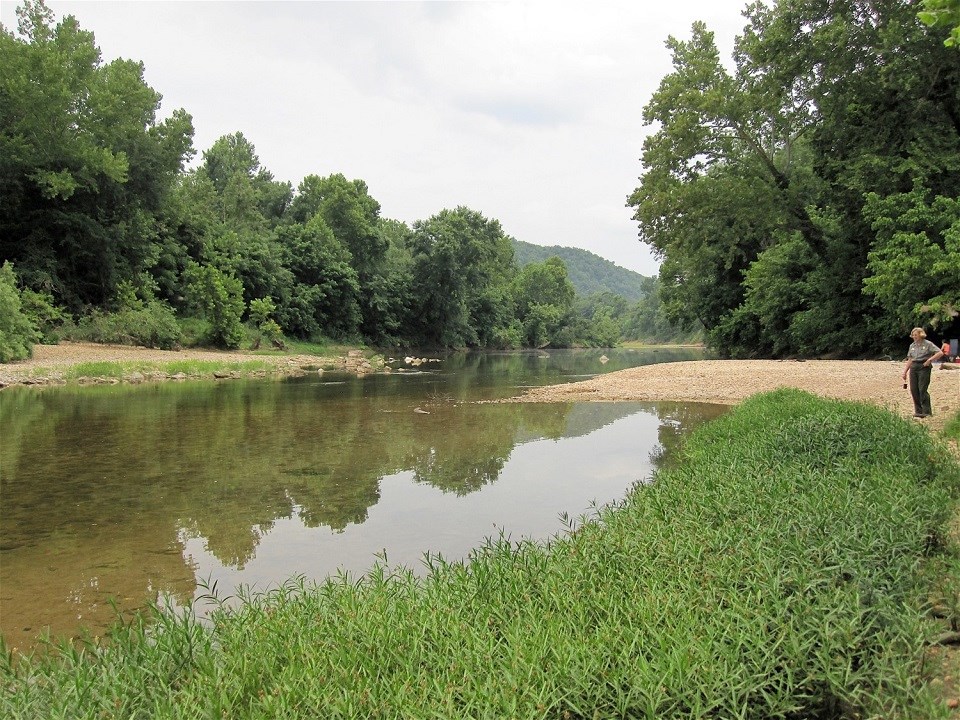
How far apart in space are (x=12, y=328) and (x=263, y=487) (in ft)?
78.2

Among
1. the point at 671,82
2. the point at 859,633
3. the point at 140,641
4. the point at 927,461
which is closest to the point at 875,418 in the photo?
the point at 927,461

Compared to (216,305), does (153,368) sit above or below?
below

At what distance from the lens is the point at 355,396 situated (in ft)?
73.0

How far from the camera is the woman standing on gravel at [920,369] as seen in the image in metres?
12.0

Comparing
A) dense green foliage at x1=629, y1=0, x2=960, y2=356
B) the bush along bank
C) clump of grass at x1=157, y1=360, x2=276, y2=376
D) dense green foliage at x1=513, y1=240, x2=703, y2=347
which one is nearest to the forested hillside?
dense green foliage at x1=629, y1=0, x2=960, y2=356

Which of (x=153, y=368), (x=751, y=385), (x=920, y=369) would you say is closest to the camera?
(x=920, y=369)

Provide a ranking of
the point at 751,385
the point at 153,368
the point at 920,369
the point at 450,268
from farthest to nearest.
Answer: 1. the point at 450,268
2. the point at 153,368
3. the point at 751,385
4. the point at 920,369

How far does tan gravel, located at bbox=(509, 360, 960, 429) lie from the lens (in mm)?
15609

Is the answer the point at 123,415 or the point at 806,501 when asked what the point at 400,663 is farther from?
the point at 123,415

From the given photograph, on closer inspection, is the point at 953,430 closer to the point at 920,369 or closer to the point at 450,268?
the point at 920,369

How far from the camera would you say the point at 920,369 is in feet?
39.9

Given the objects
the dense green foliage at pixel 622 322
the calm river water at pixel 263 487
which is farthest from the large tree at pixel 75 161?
the dense green foliage at pixel 622 322

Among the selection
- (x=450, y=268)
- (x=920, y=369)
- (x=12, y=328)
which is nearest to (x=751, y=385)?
(x=920, y=369)

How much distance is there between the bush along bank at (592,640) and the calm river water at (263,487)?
1.42m
